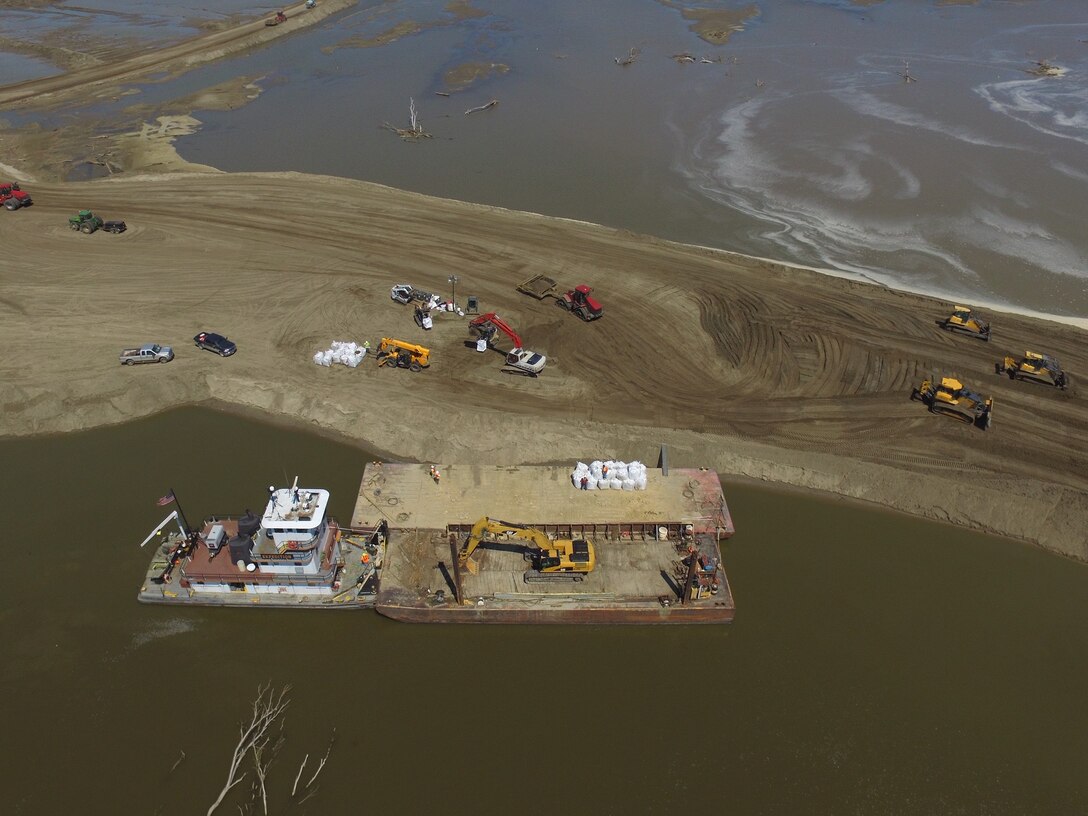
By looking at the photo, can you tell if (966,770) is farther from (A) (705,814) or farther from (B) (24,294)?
(B) (24,294)

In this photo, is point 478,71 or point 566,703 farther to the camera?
point 478,71

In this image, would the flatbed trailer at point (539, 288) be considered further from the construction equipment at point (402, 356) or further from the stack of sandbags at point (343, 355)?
the stack of sandbags at point (343, 355)

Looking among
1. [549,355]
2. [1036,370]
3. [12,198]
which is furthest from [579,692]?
[12,198]

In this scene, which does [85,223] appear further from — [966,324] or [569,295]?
[966,324]

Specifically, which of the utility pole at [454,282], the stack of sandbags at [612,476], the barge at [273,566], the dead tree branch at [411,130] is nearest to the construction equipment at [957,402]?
the stack of sandbags at [612,476]

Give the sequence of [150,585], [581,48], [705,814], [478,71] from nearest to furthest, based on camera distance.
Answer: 1. [705,814]
2. [150,585]
3. [478,71]
4. [581,48]

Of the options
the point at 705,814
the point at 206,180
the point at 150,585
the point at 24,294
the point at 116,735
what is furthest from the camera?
the point at 206,180

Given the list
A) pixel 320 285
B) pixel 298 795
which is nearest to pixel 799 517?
pixel 298 795
